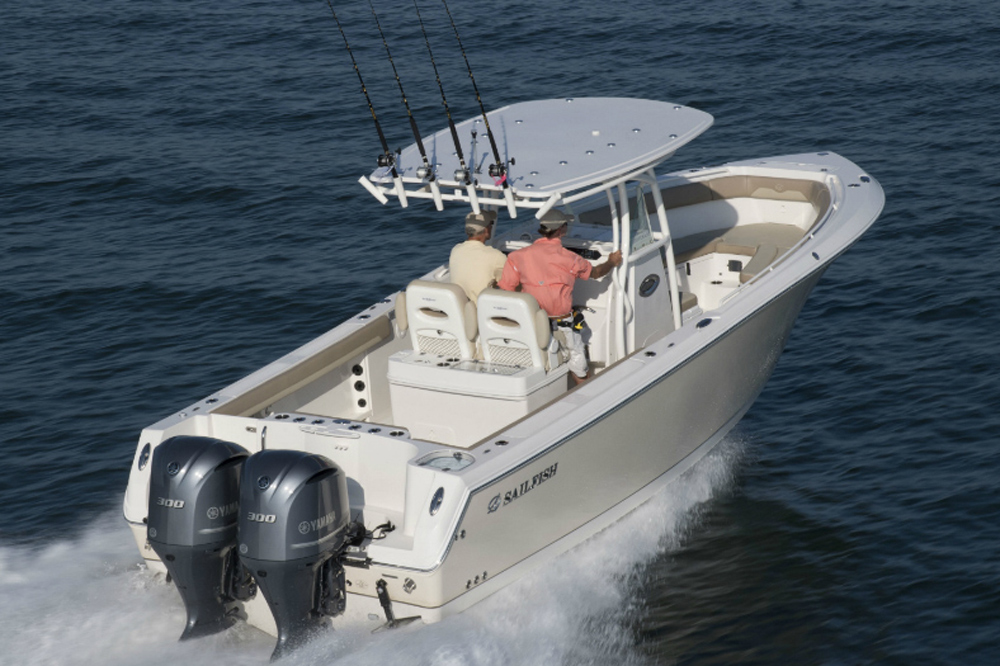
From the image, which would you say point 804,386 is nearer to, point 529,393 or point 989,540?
point 989,540

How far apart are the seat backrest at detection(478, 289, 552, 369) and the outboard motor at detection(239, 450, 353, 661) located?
57.7 inches

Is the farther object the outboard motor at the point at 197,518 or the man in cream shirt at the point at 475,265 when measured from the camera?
the man in cream shirt at the point at 475,265

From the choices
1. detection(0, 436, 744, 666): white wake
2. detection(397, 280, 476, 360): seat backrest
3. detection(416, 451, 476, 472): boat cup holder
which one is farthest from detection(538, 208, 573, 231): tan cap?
detection(0, 436, 744, 666): white wake

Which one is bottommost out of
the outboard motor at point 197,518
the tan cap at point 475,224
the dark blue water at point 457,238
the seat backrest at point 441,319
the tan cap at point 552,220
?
the dark blue water at point 457,238

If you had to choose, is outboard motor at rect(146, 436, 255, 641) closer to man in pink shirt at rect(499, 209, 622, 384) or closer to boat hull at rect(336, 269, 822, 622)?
boat hull at rect(336, 269, 822, 622)

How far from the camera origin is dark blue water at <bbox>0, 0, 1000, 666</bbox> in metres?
7.61

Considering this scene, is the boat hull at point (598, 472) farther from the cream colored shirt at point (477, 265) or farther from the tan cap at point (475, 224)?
the tan cap at point (475, 224)

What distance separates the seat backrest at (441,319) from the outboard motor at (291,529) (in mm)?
1486

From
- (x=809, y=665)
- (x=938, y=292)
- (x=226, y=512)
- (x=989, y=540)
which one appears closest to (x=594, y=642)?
(x=809, y=665)

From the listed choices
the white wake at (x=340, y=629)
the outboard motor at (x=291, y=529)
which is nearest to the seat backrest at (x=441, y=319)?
the white wake at (x=340, y=629)

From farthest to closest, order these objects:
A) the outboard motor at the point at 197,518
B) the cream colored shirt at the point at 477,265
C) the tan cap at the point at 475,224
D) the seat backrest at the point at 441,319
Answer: the tan cap at the point at 475,224 → the cream colored shirt at the point at 477,265 → the seat backrest at the point at 441,319 → the outboard motor at the point at 197,518

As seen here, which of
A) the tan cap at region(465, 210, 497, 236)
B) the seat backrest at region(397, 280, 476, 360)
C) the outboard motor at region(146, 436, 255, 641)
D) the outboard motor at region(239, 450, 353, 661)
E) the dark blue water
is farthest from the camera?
the tan cap at region(465, 210, 497, 236)

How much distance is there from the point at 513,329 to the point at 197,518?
209 centimetres

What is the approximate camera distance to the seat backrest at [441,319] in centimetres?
786
